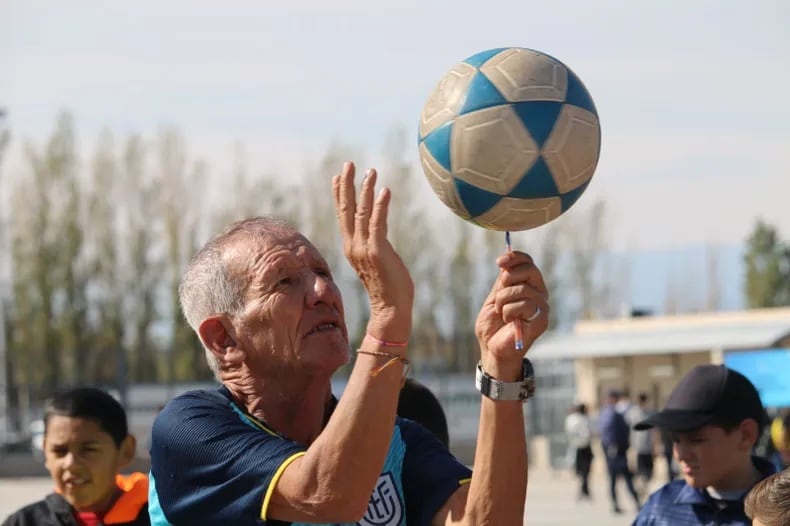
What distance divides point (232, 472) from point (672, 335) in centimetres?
4016

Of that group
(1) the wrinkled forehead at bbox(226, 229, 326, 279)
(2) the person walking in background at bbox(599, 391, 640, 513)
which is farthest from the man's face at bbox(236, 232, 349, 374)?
(2) the person walking in background at bbox(599, 391, 640, 513)

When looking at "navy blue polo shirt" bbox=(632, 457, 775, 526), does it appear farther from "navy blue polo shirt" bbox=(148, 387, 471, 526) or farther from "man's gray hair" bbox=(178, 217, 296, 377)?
"man's gray hair" bbox=(178, 217, 296, 377)

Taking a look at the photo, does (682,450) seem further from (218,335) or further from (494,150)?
(218,335)

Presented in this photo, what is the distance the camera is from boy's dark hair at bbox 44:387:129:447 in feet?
21.2

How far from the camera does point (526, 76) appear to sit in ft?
13.1

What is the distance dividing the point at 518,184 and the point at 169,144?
50.9m

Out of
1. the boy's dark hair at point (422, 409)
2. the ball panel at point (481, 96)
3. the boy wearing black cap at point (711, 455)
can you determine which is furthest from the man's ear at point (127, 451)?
the ball panel at point (481, 96)

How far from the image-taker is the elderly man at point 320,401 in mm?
3395

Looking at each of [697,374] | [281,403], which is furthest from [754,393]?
[281,403]

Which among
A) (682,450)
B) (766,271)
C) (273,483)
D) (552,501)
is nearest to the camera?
(273,483)

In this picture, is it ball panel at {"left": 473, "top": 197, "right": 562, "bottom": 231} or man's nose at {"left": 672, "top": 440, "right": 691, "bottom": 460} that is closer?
ball panel at {"left": 473, "top": 197, "right": 562, "bottom": 231}

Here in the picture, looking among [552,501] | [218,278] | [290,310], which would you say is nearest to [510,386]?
[290,310]

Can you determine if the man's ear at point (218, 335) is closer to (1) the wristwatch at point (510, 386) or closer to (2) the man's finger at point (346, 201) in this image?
(2) the man's finger at point (346, 201)

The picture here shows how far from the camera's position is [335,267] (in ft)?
169
